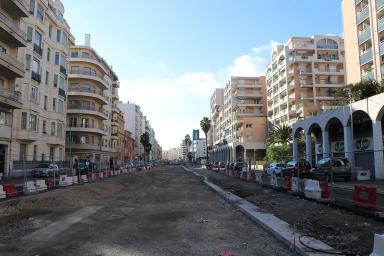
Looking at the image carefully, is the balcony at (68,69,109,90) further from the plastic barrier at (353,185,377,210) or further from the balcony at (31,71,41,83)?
the plastic barrier at (353,185,377,210)

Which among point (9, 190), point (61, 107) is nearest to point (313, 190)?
point (9, 190)

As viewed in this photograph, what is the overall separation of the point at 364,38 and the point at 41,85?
132 feet

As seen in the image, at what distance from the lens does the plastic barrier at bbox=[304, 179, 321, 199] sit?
1616cm

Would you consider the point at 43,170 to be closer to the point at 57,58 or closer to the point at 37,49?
the point at 37,49

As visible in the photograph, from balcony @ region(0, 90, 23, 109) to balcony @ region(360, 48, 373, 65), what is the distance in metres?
40.4

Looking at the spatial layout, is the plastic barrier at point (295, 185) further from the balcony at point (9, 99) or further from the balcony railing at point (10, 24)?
the balcony railing at point (10, 24)

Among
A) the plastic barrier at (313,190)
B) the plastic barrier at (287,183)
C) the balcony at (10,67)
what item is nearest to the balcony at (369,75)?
the plastic barrier at (287,183)

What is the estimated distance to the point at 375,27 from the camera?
150 ft

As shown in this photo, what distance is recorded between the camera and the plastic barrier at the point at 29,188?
67.4ft

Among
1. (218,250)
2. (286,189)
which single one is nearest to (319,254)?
(218,250)

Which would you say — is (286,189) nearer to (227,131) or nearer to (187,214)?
(187,214)

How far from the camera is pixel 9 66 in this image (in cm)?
3253

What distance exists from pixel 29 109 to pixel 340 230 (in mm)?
36683

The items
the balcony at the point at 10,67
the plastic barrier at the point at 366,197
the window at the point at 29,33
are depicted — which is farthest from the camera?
the window at the point at 29,33
